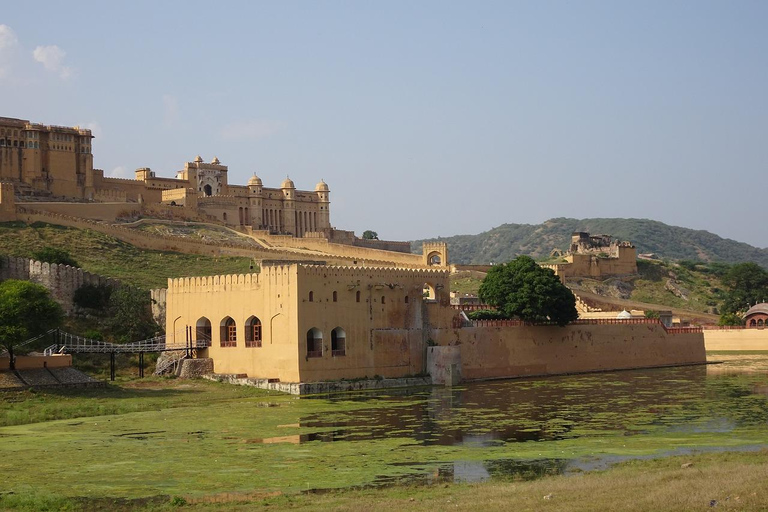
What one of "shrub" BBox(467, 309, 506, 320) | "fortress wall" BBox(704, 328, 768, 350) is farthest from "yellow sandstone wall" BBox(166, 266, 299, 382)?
"fortress wall" BBox(704, 328, 768, 350)

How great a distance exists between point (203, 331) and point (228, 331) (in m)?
1.51

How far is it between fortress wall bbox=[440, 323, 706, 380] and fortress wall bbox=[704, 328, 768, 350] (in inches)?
104

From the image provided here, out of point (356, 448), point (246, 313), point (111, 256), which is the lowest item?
point (356, 448)

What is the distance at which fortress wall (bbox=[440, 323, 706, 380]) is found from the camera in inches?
1556

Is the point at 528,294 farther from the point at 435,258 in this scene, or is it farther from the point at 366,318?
the point at 435,258

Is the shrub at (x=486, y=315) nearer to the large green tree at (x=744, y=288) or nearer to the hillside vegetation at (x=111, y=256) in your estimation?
the hillside vegetation at (x=111, y=256)

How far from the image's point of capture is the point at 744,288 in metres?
69.3

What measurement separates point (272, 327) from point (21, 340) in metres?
7.88

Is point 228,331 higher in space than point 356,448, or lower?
higher

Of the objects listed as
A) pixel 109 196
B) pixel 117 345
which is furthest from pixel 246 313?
pixel 109 196

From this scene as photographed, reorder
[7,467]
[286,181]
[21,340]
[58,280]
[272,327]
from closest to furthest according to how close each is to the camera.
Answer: [7,467] < [21,340] < [272,327] < [58,280] < [286,181]

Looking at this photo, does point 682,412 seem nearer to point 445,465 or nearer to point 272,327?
point 445,465

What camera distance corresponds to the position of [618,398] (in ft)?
106

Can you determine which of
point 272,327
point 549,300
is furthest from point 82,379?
point 549,300
